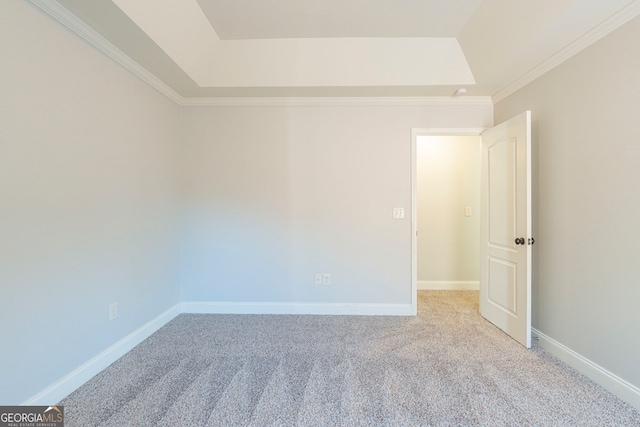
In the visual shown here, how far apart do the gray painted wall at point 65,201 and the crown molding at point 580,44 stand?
135 inches

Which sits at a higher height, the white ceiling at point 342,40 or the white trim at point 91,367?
the white ceiling at point 342,40

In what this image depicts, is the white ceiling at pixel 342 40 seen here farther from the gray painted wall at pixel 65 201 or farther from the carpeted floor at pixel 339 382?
the carpeted floor at pixel 339 382

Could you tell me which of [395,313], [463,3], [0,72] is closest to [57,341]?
[0,72]

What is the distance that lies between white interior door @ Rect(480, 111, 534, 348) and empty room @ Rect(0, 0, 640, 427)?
25mm

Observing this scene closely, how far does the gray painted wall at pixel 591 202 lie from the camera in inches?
61.9

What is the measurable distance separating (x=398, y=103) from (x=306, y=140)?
3.60ft

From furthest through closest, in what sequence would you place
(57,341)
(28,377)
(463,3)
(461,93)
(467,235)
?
(467,235)
(461,93)
(463,3)
(57,341)
(28,377)

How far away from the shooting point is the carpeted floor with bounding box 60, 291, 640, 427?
1.44 meters

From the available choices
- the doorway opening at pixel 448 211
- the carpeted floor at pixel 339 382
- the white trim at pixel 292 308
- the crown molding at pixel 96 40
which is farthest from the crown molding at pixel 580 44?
the crown molding at pixel 96 40

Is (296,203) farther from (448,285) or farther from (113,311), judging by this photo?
(448,285)

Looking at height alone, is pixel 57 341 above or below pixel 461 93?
below

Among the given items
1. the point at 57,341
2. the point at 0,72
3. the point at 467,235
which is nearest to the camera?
the point at 0,72

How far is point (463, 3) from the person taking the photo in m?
2.02

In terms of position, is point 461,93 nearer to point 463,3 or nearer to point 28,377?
point 463,3
